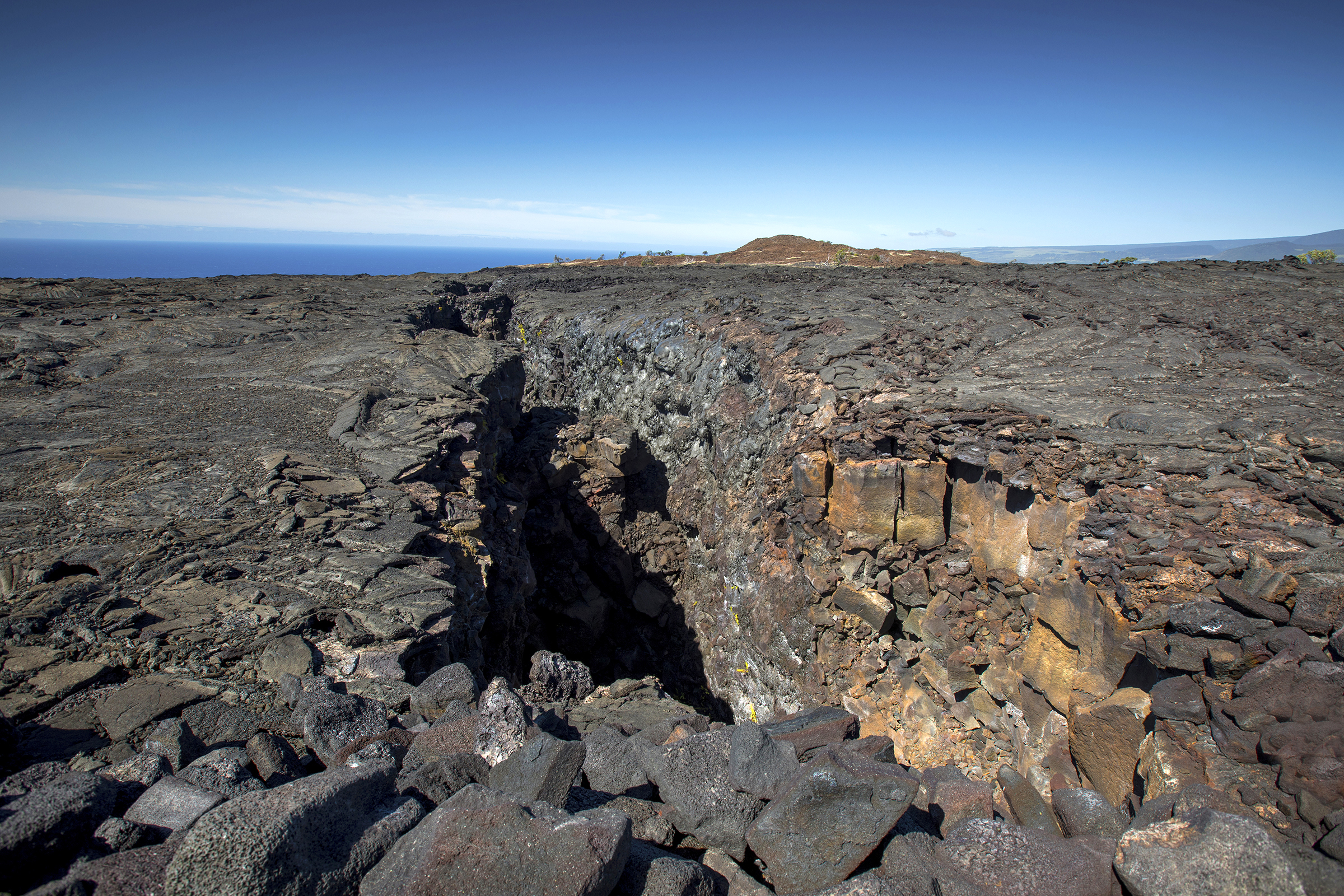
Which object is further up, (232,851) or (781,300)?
(781,300)

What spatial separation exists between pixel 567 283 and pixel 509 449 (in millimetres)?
9004

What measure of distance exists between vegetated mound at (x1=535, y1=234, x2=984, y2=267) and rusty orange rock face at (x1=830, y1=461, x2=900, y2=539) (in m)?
12.2

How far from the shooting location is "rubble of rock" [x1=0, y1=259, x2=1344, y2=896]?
2.47m

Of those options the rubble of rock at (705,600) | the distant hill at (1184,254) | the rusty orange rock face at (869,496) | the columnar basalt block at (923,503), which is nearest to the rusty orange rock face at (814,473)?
the rubble of rock at (705,600)

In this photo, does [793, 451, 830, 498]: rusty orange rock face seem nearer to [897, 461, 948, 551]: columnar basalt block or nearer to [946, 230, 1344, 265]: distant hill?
[897, 461, 948, 551]: columnar basalt block

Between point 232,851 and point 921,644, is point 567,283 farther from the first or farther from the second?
point 232,851

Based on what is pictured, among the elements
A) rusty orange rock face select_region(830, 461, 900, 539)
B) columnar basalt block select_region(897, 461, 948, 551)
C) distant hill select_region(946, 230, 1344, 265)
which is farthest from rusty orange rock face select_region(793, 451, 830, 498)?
distant hill select_region(946, 230, 1344, 265)

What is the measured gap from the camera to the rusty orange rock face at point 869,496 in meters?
A: 6.68

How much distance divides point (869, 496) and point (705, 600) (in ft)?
13.1

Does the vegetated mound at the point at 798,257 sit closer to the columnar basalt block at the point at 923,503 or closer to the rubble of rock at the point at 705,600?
the rubble of rock at the point at 705,600

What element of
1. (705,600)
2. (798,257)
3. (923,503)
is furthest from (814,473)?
(798,257)

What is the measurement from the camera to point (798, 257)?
830 inches

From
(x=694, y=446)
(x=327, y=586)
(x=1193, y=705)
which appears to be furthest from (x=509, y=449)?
(x=1193, y=705)

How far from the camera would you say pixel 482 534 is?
6621 mm
